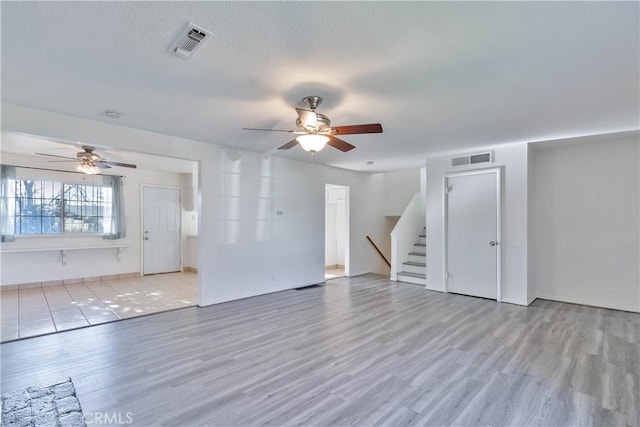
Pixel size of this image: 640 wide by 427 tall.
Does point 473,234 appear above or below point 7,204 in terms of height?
below

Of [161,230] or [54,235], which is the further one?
[161,230]

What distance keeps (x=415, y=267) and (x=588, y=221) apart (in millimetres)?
3095

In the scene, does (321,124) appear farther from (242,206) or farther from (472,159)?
(472,159)

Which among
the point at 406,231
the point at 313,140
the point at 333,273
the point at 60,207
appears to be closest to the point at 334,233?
the point at 333,273

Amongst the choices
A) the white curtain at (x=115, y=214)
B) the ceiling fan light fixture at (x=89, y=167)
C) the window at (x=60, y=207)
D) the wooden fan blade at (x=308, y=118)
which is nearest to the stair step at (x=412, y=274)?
the wooden fan blade at (x=308, y=118)

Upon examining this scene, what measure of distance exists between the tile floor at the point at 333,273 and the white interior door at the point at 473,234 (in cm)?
265

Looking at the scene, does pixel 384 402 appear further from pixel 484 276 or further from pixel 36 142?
pixel 36 142

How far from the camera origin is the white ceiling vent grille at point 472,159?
17.0 feet

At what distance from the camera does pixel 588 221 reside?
484cm

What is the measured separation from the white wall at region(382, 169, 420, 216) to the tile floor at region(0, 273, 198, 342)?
17.1 feet

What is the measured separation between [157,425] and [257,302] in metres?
3.03

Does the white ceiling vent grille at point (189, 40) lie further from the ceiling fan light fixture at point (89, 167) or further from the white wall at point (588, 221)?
the white wall at point (588, 221)

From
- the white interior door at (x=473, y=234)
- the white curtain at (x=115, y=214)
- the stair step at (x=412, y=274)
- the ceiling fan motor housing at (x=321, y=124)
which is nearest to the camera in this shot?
the ceiling fan motor housing at (x=321, y=124)

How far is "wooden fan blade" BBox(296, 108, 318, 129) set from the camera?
2749mm
